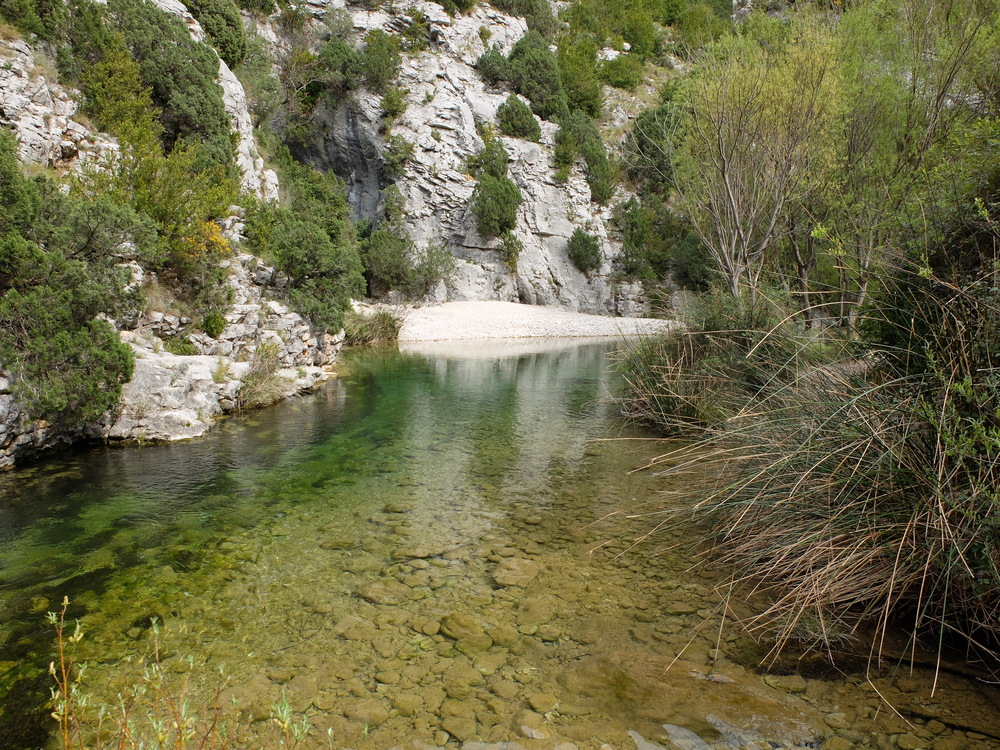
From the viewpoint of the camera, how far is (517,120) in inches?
1375

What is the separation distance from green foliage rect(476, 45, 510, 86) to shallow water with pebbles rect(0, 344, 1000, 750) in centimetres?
3463

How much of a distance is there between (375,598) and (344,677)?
34.2 inches

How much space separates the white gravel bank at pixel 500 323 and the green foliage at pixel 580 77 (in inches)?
704

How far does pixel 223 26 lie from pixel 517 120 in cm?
1836

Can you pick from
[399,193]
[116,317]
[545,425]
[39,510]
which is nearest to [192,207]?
[116,317]

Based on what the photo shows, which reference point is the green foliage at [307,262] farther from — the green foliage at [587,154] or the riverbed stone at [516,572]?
the green foliage at [587,154]

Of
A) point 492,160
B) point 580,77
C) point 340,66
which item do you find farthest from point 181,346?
point 580,77

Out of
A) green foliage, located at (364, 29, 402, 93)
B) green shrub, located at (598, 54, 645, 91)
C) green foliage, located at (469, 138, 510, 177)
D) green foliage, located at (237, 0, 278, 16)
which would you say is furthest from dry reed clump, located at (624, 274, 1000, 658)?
green shrub, located at (598, 54, 645, 91)

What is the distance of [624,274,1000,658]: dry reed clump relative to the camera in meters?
2.98

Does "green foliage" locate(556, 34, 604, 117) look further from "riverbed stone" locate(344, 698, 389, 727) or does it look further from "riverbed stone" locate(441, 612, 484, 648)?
"riverbed stone" locate(344, 698, 389, 727)

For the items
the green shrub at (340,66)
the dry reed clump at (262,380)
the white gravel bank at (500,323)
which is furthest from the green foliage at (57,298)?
the green shrub at (340,66)

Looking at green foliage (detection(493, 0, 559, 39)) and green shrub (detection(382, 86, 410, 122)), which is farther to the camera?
green foliage (detection(493, 0, 559, 39))

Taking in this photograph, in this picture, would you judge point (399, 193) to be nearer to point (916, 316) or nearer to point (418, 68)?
point (418, 68)

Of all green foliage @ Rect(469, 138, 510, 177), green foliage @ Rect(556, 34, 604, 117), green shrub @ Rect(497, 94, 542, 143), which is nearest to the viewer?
green foliage @ Rect(469, 138, 510, 177)
